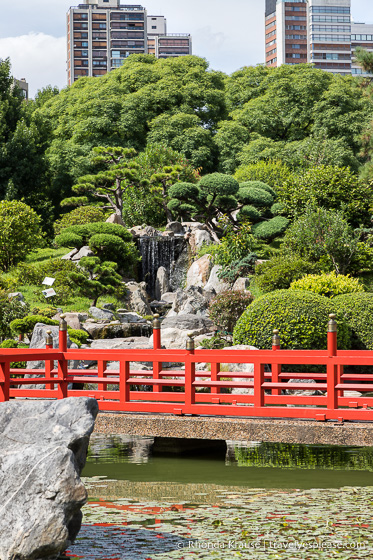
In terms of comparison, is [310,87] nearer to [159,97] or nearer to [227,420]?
[159,97]

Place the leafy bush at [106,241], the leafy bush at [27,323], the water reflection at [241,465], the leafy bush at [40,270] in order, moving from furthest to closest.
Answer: the leafy bush at [106,241], the leafy bush at [40,270], the leafy bush at [27,323], the water reflection at [241,465]

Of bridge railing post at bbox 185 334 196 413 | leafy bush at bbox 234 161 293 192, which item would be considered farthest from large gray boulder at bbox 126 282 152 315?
bridge railing post at bbox 185 334 196 413

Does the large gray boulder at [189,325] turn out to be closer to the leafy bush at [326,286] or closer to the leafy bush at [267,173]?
the leafy bush at [326,286]

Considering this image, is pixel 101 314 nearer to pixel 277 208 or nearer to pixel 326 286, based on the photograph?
pixel 326 286

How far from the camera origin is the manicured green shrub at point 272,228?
28.8 metres

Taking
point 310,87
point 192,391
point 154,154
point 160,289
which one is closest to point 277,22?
point 310,87

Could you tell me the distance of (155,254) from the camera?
98.2 ft

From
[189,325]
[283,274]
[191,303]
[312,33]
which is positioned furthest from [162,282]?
[312,33]

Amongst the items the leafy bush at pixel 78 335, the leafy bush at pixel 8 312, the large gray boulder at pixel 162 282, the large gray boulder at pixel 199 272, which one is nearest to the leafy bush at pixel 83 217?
the large gray boulder at pixel 162 282

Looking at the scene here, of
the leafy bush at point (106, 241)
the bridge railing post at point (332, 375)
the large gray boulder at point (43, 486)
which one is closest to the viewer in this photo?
the large gray boulder at point (43, 486)

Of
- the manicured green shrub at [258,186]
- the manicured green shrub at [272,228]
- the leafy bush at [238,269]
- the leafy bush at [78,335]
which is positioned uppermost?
the manicured green shrub at [258,186]

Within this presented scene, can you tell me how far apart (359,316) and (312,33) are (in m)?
96.4

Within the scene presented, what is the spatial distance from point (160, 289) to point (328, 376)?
67.2 ft

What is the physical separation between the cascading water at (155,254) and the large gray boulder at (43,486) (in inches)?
909
